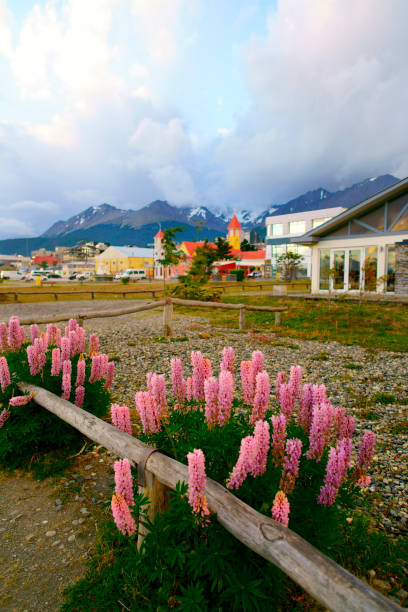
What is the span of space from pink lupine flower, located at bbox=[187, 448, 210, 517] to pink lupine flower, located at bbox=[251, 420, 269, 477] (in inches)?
12.1

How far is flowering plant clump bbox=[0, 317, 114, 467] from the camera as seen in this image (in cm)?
355

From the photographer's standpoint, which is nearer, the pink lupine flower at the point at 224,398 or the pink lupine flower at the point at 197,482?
the pink lupine flower at the point at 197,482

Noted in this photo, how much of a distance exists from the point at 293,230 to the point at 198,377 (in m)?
64.6

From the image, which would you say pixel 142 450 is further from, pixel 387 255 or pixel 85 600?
pixel 387 255

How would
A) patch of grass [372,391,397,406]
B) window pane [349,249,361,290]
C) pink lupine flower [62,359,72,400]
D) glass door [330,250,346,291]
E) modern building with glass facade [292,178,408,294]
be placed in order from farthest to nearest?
glass door [330,250,346,291]
window pane [349,249,361,290]
modern building with glass facade [292,178,408,294]
patch of grass [372,391,397,406]
pink lupine flower [62,359,72,400]

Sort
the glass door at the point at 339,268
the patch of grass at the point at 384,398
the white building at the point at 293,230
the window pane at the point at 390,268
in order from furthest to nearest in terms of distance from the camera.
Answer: the white building at the point at 293,230, the glass door at the point at 339,268, the window pane at the point at 390,268, the patch of grass at the point at 384,398

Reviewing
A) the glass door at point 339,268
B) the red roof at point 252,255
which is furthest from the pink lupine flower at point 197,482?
the red roof at point 252,255

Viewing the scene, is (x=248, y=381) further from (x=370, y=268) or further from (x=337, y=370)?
(x=370, y=268)

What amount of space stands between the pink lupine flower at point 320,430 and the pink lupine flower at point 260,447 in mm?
370

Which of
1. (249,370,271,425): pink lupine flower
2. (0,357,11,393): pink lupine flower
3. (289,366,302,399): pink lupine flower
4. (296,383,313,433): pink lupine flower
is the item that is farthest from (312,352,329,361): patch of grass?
(0,357,11,393): pink lupine flower

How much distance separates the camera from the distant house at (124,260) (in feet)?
312

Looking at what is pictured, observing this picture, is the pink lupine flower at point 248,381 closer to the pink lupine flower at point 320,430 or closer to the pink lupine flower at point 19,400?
the pink lupine flower at point 320,430

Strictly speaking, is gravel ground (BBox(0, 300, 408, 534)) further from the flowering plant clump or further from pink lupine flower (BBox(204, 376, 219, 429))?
pink lupine flower (BBox(204, 376, 219, 429))

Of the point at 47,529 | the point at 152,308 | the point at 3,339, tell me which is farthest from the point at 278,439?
the point at 152,308
